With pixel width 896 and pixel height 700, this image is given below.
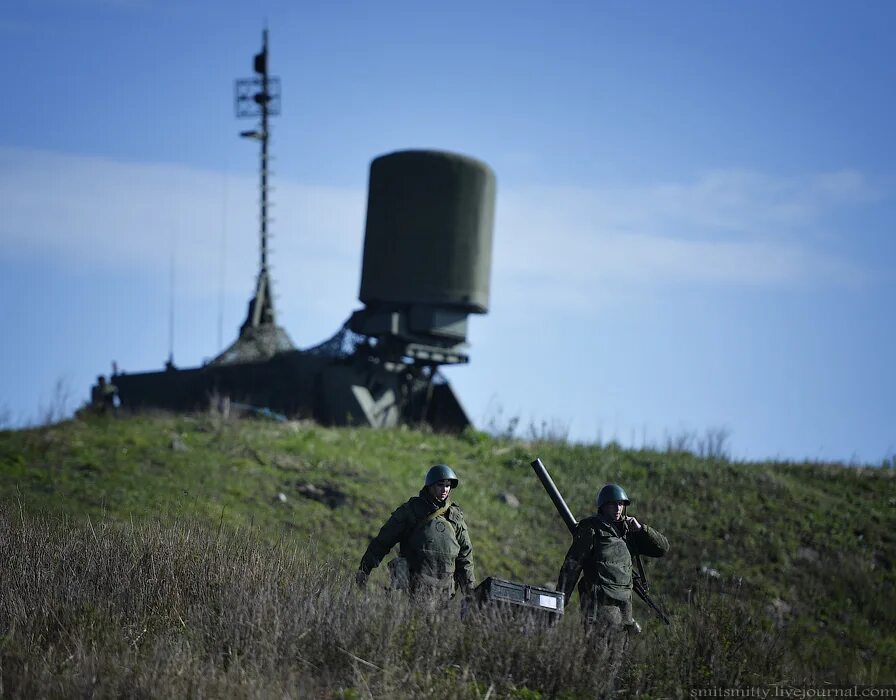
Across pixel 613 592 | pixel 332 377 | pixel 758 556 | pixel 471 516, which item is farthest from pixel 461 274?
pixel 613 592

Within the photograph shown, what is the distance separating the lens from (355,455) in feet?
74.9

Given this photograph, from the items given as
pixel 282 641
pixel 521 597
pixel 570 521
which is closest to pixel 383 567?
pixel 570 521

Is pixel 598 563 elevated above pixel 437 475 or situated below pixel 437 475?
below

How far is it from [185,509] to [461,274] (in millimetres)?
12847

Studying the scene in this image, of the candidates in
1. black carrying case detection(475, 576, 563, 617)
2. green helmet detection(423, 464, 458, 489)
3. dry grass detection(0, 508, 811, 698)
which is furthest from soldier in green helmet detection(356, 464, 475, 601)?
black carrying case detection(475, 576, 563, 617)

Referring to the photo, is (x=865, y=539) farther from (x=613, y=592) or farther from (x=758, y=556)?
(x=613, y=592)

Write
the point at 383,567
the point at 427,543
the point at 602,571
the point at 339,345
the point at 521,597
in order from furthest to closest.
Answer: the point at 339,345 < the point at 383,567 < the point at 427,543 < the point at 602,571 < the point at 521,597

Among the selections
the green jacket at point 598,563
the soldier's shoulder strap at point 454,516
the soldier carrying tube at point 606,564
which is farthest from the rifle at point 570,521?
the soldier's shoulder strap at point 454,516

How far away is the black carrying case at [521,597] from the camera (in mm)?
9719

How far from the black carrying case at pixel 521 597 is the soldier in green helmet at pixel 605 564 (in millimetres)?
483

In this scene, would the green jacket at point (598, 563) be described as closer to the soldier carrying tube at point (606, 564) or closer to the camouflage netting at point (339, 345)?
the soldier carrying tube at point (606, 564)

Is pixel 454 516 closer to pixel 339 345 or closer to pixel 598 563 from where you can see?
pixel 598 563

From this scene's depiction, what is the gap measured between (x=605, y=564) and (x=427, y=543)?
5.19 ft

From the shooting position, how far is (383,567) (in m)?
15.1
